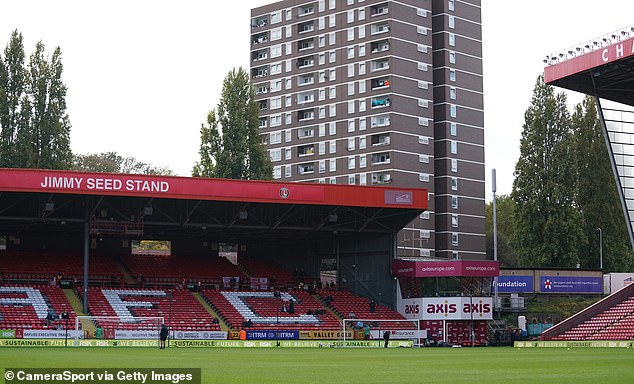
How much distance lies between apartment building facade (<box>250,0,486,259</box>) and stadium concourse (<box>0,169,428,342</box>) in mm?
34706

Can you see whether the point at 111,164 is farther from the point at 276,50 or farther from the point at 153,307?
the point at 153,307

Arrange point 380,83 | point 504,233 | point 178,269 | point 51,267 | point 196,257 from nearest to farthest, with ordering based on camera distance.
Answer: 1. point 51,267
2. point 178,269
3. point 196,257
4. point 380,83
5. point 504,233

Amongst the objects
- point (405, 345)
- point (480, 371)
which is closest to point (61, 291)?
point (405, 345)

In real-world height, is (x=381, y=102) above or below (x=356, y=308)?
above

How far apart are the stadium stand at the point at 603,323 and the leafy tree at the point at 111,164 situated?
7264cm

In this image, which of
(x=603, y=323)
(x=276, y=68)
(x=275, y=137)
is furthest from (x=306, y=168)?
(x=603, y=323)

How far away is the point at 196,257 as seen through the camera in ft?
270

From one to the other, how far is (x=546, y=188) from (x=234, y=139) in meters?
31.8

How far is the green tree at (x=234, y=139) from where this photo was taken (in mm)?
95062

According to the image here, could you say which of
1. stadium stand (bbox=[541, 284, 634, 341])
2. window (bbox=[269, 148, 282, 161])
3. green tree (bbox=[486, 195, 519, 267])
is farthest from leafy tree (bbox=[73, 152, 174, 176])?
stadium stand (bbox=[541, 284, 634, 341])

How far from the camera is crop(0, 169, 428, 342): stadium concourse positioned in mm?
64500

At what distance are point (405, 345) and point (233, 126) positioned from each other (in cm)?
3635

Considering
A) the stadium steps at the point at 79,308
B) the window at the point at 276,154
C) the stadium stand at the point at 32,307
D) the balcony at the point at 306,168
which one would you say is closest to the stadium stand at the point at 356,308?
A: the stadium steps at the point at 79,308

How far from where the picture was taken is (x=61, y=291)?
6856cm
